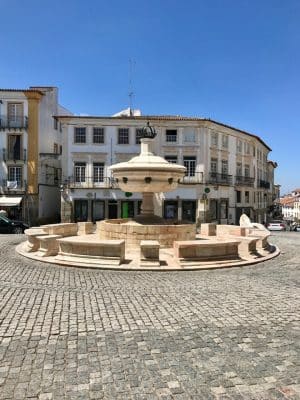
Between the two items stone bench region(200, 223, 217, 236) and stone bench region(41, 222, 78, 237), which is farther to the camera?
stone bench region(200, 223, 217, 236)

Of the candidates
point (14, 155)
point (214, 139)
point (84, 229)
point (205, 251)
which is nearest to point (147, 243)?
point (205, 251)

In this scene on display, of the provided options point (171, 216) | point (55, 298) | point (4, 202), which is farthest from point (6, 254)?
point (171, 216)

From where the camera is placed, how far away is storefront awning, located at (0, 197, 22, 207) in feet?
99.6

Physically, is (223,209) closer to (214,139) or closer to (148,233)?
(214,139)

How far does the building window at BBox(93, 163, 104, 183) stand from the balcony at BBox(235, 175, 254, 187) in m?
14.7

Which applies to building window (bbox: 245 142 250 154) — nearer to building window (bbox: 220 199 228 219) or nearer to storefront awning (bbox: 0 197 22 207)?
building window (bbox: 220 199 228 219)

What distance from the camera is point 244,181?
39219 mm

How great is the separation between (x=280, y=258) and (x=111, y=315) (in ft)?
25.0

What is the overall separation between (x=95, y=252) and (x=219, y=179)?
2724 cm

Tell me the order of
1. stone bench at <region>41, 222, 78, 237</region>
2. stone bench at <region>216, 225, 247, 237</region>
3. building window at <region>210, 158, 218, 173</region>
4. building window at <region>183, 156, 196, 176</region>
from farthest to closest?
building window at <region>210, 158, 218, 173</region> < building window at <region>183, 156, 196, 176</region> < stone bench at <region>216, 225, 247, 237</region> < stone bench at <region>41, 222, 78, 237</region>

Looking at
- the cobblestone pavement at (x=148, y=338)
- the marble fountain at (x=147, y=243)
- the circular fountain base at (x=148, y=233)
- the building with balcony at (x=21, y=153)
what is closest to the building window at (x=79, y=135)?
the building with balcony at (x=21, y=153)

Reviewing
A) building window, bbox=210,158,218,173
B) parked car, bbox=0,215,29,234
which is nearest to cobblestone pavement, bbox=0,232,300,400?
parked car, bbox=0,215,29,234

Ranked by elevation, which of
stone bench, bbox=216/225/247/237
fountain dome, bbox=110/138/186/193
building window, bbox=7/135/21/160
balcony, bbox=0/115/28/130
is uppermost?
balcony, bbox=0/115/28/130

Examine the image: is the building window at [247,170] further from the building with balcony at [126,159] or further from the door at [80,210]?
the door at [80,210]
